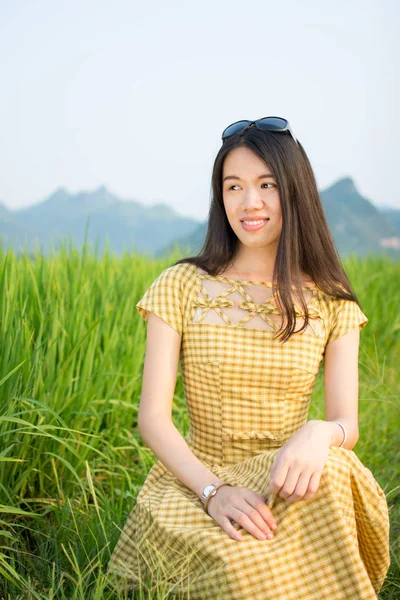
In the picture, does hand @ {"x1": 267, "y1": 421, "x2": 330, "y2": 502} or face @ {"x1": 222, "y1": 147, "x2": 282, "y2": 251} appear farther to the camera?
face @ {"x1": 222, "y1": 147, "x2": 282, "y2": 251}

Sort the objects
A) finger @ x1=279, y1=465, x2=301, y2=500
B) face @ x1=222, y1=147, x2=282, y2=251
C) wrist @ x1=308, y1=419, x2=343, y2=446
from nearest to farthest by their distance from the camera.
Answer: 1. finger @ x1=279, y1=465, x2=301, y2=500
2. wrist @ x1=308, y1=419, x2=343, y2=446
3. face @ x1=222, y1=147, x2=282, y2=251

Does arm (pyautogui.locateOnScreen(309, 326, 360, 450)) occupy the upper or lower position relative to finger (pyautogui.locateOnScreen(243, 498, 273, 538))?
upper

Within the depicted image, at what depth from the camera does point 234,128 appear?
1.77m

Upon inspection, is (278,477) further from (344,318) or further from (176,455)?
(344,318)

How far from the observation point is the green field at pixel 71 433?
1776mm

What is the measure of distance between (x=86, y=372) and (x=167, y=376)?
0.78m

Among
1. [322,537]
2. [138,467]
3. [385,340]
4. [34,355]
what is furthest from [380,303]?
[322,537]

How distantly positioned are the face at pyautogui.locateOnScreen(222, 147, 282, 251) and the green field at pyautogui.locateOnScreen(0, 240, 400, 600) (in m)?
0.61

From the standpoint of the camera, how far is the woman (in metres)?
1.41

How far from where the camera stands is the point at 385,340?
5.32 m

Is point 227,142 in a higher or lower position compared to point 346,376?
higher

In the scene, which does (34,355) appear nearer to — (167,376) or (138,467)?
(167,376)

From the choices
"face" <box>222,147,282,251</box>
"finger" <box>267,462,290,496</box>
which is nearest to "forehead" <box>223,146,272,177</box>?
"face" <box>222,147,282,251</box>

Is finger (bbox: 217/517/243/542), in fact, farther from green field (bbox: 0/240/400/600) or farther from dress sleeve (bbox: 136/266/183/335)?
dress sleeve (bbox: 136/266/183/335)
